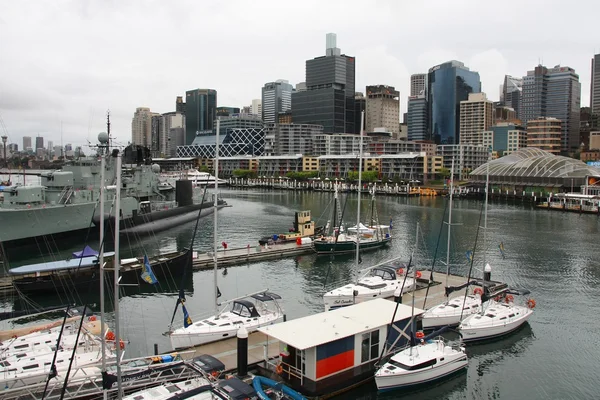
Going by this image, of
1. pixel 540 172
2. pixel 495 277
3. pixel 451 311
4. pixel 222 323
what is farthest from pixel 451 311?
pixel 540 172

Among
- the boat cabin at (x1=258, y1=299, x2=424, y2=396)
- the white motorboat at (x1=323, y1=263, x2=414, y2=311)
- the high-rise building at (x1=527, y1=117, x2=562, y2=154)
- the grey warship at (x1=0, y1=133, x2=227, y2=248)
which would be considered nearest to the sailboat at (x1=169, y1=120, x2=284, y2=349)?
the boat cabin at (x1=258, y1=299, x2=424, y2=396)

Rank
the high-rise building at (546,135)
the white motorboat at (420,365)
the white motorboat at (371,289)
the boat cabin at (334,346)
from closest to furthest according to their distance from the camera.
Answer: the boat cabin at (334,346), the white motorboat at (420,365), the white motorboat at (371,289), the high-rise building at (546,135)

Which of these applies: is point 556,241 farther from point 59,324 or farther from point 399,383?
Answer: point 59,324

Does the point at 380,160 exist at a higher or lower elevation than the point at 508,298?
higher

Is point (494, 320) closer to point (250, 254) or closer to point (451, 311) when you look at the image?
point (451, 311)

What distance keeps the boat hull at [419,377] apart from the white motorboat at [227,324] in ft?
23.2

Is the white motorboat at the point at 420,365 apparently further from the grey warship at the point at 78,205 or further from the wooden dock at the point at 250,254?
the wooden dock at the point at 250,254

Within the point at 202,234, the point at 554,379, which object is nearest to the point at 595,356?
the point at 554,379

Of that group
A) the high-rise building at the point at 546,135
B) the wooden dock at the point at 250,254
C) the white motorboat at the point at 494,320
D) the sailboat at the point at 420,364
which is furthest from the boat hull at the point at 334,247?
the high-rise building at the point at 546,135

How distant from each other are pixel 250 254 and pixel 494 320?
24978mm

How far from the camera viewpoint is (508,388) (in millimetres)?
22328

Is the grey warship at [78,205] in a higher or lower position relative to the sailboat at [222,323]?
higher

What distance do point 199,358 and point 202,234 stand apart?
150ft

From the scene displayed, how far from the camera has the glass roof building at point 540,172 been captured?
11600cm
